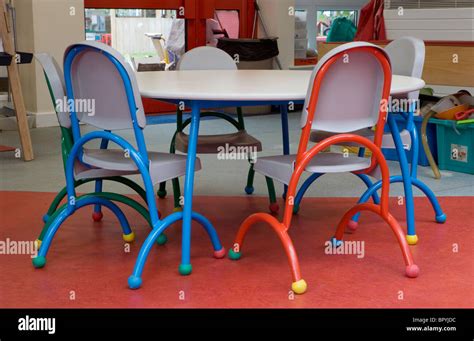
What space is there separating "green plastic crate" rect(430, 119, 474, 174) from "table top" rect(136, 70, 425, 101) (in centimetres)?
137

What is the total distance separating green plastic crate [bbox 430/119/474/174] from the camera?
446 cm

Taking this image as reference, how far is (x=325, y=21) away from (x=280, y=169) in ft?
23.8

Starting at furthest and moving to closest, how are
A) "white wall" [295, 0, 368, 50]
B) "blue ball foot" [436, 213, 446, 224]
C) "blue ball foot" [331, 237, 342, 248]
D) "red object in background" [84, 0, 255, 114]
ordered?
"white wall" [295, 0, 368, 50] → "red object in background" [84, 0, 255, 114] → "blue ball foot" [436, 213, 446, 224] → "blue ball foot" [331, 237, 342, 248]

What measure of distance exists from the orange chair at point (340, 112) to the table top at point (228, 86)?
0.32 feet

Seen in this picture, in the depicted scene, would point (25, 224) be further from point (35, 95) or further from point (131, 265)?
point (35, 95)

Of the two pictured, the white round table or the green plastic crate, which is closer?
the white round table

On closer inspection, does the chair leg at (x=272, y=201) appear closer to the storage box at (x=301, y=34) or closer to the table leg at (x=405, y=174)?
the table leg at (x=405, y=174)

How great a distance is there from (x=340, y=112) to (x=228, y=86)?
494mm

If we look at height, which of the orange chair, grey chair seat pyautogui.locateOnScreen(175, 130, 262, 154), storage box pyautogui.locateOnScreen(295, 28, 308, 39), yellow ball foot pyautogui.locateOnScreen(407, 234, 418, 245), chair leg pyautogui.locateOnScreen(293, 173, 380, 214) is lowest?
yellow ball foot pyautogui.locateOnScreen(407, 234, 418, 245)

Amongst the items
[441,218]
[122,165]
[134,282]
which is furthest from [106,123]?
[441,218]

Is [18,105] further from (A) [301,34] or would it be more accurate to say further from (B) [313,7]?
(B) [313,7]

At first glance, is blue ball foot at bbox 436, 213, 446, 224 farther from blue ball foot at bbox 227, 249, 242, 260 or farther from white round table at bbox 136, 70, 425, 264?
blue ball foot at bbox 227, 249, 242, 260

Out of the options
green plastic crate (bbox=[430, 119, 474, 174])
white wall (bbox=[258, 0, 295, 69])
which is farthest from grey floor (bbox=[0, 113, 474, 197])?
white wall (bbox=[258, 0, 295, 69])
